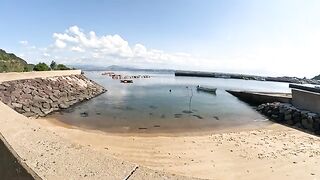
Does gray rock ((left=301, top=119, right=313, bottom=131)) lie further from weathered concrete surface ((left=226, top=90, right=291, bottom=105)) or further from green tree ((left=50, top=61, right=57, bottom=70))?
green tree ((left=50, top=61, right=57, bottom=70))

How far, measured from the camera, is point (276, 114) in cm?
2516

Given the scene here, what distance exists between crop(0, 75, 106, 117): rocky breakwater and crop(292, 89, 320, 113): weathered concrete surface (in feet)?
71.3

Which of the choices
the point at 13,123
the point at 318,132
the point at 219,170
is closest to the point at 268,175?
the point at 219,170

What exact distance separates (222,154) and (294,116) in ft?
44.2

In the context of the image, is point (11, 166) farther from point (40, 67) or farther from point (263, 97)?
point (40, 67)

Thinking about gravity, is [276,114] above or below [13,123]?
below

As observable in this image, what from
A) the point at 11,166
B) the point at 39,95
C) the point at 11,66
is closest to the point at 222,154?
the point at 11,166

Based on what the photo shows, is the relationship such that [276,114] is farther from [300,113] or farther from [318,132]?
[318,132]

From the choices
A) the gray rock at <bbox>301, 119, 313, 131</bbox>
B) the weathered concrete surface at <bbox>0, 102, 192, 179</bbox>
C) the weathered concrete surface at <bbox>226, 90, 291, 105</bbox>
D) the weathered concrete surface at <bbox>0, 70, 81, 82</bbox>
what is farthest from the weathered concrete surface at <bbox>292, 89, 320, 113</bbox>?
the weathered concrete surface at <bbox>0, 70, 81, 82</bbox>

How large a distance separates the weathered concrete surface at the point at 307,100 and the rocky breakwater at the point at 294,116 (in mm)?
723

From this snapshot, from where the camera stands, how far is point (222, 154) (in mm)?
12117

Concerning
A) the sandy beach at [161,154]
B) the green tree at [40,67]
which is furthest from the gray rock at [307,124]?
the green tree at [40,67]

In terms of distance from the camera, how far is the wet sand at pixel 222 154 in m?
9.93

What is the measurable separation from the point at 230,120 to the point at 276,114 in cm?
533
